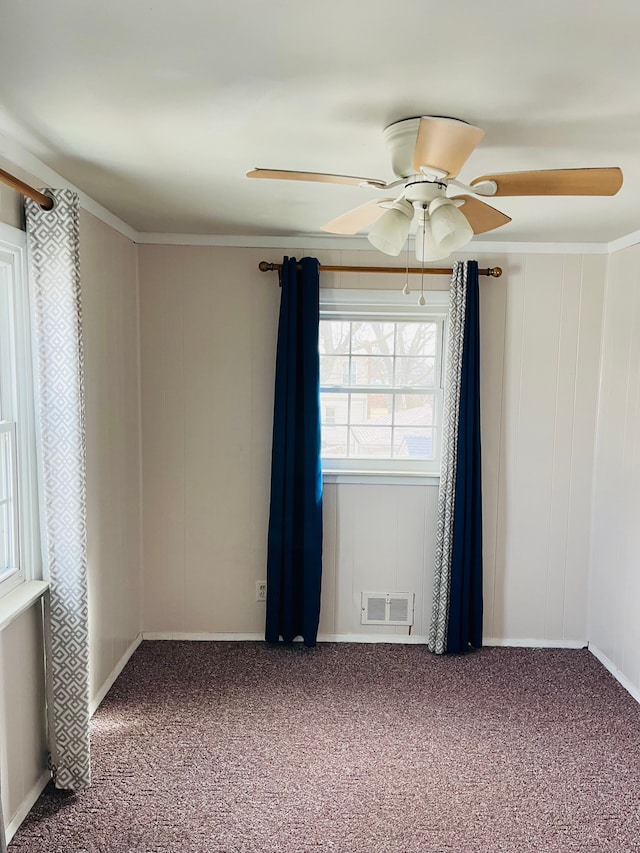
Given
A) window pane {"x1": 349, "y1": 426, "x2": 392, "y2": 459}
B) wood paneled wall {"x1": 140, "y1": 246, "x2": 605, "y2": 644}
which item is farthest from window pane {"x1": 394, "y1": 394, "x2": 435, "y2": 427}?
wood paneled wall {"x1": 140, "y1": 246, "x2": 605, "y2": 644}

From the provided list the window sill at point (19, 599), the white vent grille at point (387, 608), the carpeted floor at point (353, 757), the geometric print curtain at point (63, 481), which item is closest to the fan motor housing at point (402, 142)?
the geometric print curtain at point (63, 481)

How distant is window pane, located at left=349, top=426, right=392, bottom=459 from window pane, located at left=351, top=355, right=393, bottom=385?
28 cm

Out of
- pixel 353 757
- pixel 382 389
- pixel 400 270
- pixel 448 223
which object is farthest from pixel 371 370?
pixel 353 757

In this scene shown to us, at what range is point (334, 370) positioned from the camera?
3.33m

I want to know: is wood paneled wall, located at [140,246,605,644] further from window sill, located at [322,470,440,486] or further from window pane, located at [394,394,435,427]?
window pane, located at [394,394,435,427]

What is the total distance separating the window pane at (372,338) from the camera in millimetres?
3311

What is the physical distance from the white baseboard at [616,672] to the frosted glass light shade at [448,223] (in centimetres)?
254

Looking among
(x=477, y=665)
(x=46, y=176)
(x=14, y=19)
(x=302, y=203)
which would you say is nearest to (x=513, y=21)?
(x=14, y=19)

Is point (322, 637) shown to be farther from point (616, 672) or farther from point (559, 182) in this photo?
point (559, 182)

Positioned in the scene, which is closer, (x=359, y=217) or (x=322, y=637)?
(x=359, y=217)

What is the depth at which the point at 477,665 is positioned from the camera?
3.12 meters

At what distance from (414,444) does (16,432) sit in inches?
84.7

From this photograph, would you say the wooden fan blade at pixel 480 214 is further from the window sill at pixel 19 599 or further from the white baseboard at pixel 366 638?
the white baseboard at pixel 366 638

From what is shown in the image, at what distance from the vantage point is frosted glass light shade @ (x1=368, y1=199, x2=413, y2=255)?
1.69m
